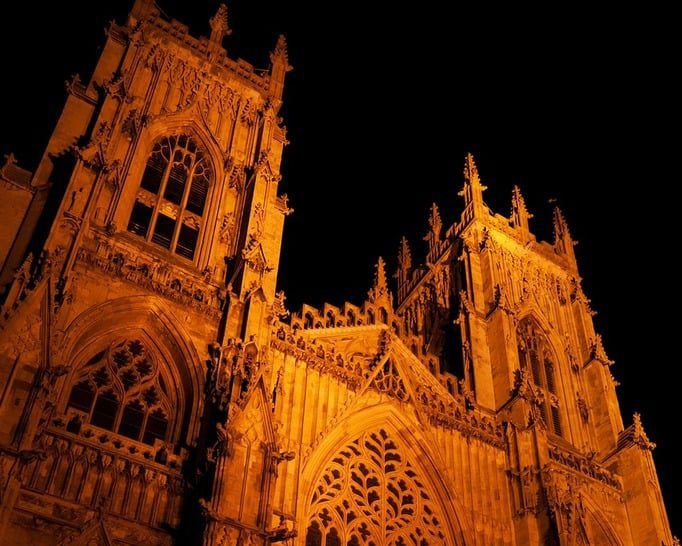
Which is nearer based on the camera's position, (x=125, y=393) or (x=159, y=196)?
(x=125, y=393)

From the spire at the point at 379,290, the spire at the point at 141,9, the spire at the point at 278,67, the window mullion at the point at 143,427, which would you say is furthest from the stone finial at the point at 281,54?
the window mullion at the point at 143,427

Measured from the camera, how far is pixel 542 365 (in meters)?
27.4

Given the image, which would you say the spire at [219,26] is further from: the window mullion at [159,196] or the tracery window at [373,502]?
the tracery window at [373,502]

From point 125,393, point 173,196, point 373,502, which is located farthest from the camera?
point 173,196

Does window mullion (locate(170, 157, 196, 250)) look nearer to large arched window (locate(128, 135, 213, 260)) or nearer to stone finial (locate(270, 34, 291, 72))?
large arched window (locate(128, 135, 213, 260))

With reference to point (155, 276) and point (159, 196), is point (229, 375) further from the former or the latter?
point (159, 196)

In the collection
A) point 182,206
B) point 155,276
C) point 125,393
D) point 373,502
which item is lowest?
point 373,502

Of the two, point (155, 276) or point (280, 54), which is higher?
point (280, 54)

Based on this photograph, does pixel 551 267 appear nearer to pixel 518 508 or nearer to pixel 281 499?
pixel 518 508

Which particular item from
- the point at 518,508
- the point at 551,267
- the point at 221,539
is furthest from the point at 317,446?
the point at 551,267

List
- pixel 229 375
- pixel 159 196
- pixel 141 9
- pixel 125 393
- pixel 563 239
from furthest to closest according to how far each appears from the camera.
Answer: pixel 563 239 < pixel 141 9 < pixel 159 196 < pixel 229 375 < pixel 125 393

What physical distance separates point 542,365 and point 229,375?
13.7m

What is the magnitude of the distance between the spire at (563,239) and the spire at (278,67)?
13306mm

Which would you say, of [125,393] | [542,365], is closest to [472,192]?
[542,365]
